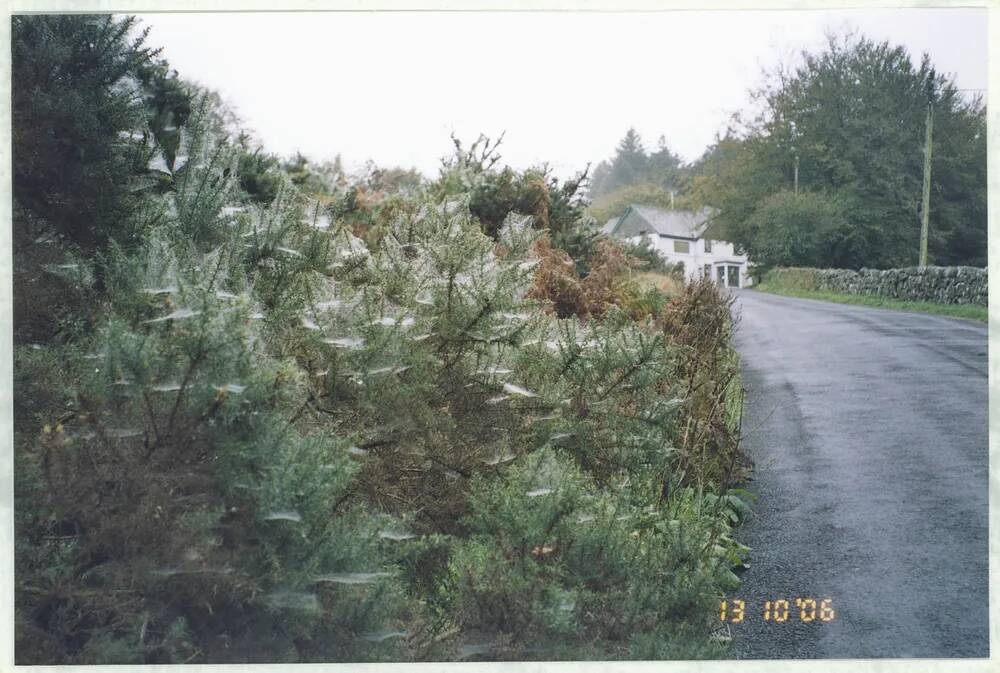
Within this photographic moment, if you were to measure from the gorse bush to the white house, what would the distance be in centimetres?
321

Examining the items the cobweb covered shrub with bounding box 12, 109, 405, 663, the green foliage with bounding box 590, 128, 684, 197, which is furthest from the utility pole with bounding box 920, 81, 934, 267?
the cobweb covered shrub with bounding box 12, 109, 405, 663

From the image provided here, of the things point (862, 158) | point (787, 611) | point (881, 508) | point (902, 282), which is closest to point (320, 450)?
point (787, 611)

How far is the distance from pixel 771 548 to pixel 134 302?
3110 mm

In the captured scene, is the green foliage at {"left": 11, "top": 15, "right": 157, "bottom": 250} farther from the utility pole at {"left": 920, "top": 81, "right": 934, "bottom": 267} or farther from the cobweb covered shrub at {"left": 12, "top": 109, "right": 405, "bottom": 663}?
the utility pole at {"left": 920, "top": 81, "right": 934, "bottom": 267}

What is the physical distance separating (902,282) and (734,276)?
Answer: 137cm

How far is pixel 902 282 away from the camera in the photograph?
241 inches

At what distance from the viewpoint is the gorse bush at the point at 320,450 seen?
2.22 m

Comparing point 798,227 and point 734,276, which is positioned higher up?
point 798,227

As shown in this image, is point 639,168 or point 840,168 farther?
point 639,168

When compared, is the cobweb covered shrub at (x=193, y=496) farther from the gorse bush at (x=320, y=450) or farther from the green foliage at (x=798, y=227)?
the green foliage at (x=798, y=227)

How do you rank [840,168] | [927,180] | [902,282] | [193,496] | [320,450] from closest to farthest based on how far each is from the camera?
[193,496]
[320,450]
[927,180]
[840,168]
[902,282]

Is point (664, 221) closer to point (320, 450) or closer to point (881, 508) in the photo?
point (881, 508)

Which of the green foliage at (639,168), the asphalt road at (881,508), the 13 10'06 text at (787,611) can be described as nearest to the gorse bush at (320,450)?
the 13 10'06 text at (787,611)

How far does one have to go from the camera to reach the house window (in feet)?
22.6
